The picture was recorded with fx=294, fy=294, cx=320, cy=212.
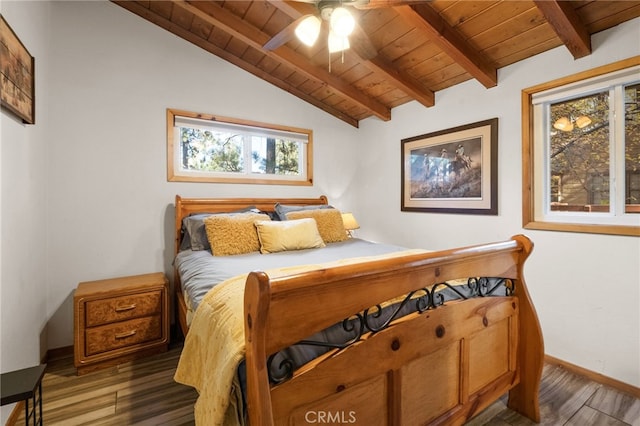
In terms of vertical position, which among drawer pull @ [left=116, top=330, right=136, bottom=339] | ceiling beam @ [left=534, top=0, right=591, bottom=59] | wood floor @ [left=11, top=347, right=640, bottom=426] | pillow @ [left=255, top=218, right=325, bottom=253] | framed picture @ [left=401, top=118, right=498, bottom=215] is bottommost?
wood floor @ [left=11, top=347, right=640, bottom=426]

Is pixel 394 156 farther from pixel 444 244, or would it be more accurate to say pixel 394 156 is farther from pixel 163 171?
pixel 163 171

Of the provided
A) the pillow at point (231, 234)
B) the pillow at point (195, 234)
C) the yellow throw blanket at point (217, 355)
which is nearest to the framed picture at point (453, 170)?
the pillow at point (231, 234)

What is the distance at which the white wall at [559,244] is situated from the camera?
1897mm

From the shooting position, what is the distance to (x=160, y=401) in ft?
5.87

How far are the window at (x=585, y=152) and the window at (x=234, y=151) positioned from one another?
7.40ft

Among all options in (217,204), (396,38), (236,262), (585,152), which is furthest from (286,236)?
(585,152)

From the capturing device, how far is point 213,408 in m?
0.91

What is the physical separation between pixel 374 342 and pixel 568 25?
2238mm

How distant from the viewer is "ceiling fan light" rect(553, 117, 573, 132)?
2.26m

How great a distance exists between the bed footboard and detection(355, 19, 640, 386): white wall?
849 mm

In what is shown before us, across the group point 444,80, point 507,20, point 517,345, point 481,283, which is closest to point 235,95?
point 444,80

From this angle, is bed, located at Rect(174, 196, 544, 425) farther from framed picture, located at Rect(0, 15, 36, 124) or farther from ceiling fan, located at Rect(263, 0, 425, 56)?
framed picture, located at Rect(0, 15, 36, 124)

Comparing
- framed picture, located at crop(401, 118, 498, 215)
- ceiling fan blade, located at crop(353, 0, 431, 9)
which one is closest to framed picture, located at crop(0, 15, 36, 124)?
ceiling fan blade, located at crop(353, 0, 431, 9)

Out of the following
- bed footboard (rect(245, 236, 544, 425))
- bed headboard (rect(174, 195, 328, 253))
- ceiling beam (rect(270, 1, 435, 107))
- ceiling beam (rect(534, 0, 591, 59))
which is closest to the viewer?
bed footboard (rect(245, 236, 544, 425))
